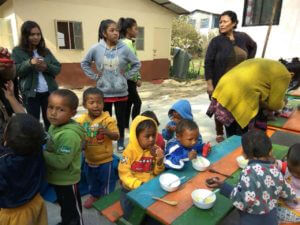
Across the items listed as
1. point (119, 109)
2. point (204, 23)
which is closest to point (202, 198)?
point (119, 109)

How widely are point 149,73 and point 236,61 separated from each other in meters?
7.77

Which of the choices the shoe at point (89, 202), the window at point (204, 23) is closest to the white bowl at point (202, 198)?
the shoe at point (89, 202)

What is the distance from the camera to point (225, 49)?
3.57 m

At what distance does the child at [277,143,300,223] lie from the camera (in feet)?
5.36

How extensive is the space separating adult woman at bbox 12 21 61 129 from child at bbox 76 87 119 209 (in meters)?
0.85

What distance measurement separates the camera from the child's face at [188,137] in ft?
6.89

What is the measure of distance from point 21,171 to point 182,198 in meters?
1.00

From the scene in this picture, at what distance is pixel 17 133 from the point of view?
4.76 ft

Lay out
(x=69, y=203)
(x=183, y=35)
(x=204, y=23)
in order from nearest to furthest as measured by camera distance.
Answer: (x=69, y=203), (x=183, y=35), (x=204, y=23)

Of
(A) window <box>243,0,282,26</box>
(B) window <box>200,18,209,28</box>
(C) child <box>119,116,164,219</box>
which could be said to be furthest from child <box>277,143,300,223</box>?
(B) window <box>200,18,209,28</box>

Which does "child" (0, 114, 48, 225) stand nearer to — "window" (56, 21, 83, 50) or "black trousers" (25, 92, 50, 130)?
"black trousers" (25, 92, 50, 130)

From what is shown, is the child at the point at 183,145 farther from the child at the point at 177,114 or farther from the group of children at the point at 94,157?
the child at the point at 177,114

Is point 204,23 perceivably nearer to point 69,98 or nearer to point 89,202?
point 89,202

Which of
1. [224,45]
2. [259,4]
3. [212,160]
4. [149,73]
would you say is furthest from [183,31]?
[212,160]
